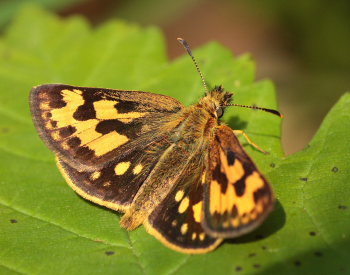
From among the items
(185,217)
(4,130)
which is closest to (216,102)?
(185,217)

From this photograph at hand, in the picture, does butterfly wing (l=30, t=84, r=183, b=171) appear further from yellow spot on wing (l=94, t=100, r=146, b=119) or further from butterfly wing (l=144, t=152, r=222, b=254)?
butterfly wing (l=144, t=152, r=222, b=254)

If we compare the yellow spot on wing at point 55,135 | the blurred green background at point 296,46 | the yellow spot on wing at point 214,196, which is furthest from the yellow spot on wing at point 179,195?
the blurred green background at point 296,46

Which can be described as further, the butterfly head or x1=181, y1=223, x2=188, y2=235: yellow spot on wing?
the butterfly head

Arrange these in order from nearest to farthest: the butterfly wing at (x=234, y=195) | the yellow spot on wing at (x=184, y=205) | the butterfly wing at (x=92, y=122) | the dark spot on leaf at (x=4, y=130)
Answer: the butterfly wing at (x=234, y=195) → the yellow spot on wing at (x=184, y=205) → the butterfly wing at (x=92, y=122) → the dark spot on leaf at (x=4, y=130)

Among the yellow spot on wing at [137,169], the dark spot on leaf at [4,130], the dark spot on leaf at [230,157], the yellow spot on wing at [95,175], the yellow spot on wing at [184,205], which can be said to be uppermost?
the dark spot on leaf at [4,130]

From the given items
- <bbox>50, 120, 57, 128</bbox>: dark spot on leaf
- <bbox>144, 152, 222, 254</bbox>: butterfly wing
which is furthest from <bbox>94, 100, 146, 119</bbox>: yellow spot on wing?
<bbox>144, 152, 222, 254</bbox>: butterfly wing

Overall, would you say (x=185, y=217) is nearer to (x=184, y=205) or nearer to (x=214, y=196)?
(x=184, y=205)

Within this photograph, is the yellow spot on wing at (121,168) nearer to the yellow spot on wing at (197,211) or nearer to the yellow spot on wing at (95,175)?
the yellow spot on wing at (95,175)
